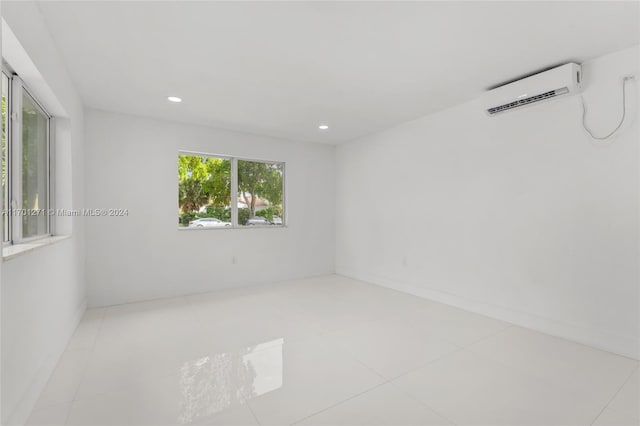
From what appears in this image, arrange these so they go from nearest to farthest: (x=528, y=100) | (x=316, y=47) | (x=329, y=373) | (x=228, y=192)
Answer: (x=329, y=373) < (x=316, y=47) < (x=528, y=100) < (x=228, y=192)

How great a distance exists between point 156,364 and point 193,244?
220cm

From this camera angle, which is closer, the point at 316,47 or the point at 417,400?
the point at 417,400

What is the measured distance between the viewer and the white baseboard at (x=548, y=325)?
240 centimetres

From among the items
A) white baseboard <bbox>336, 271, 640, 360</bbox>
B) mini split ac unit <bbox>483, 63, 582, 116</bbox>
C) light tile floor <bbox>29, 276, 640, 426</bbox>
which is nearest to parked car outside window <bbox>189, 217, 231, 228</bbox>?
light tile floor <bbox>29, 276, 640, 426</bbox>

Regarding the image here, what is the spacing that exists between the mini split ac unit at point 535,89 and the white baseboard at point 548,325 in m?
2.05

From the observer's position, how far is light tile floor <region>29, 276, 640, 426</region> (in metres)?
1.72

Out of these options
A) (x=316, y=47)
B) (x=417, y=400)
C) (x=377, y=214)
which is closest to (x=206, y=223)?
(x=377, y=214)

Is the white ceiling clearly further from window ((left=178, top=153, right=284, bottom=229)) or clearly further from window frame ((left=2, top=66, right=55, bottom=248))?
window ((left=178, top=153, right=284, bottom=229))

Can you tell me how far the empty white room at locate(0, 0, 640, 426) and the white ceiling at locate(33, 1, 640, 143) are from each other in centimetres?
2

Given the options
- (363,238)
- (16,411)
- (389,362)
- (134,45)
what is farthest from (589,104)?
(16,411)

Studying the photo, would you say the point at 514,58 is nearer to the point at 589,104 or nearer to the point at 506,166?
the point at 589,104

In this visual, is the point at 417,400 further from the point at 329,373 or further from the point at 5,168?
the point at 5,168

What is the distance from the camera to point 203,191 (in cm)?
445

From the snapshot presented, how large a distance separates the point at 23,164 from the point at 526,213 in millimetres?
4152
